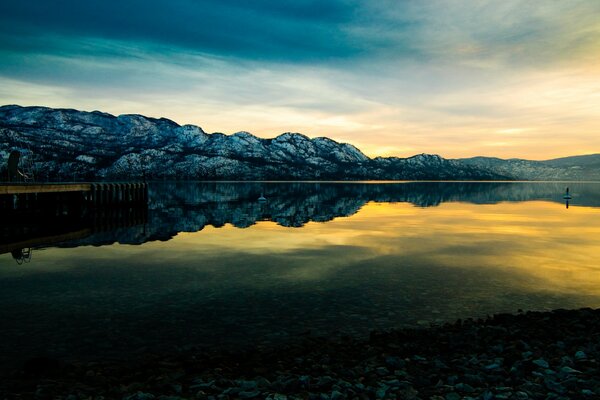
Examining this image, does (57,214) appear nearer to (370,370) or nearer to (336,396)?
(370,370)

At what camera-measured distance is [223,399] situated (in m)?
8.99

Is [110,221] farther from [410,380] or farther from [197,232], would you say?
[410,380]

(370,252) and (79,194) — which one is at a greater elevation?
(79,194)

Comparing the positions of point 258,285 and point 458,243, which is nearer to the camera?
point 258,285

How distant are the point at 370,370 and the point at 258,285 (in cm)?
1018

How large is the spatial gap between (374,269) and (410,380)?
1368 centimetres

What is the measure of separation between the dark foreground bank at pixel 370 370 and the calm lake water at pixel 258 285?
48.5 inches

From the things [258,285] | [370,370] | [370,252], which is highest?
[370,370]

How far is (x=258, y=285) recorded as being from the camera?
2006 centimetres

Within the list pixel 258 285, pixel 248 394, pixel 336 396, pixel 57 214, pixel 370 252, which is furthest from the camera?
pixel 57 214

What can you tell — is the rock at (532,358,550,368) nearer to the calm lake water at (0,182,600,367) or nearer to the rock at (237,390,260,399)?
the calm lake water at (0,182,600,367)

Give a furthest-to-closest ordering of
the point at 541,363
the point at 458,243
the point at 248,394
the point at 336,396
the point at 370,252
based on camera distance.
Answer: the point at 458,243
the point at 370,252
the point at 541,363
the point at 248,394
the point at 336,396

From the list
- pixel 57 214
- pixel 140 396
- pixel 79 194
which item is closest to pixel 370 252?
pixel 140 396

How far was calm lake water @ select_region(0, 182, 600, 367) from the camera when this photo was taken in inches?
554
